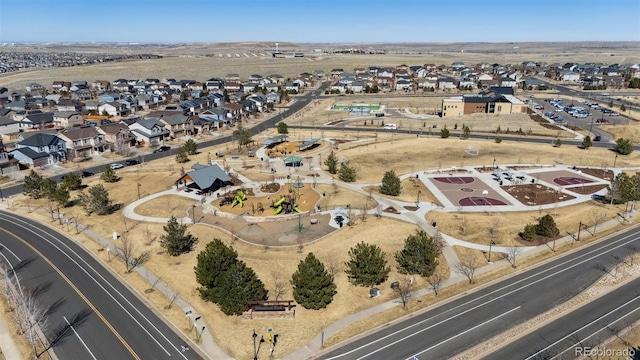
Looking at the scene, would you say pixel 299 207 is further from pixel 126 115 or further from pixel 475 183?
pixel 126 115

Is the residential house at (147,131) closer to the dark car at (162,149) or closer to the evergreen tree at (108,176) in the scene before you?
the dark car at (162,149)

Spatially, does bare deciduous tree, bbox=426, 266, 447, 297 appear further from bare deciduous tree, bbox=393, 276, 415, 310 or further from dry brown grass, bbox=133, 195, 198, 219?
dry brown grass, bbox=133, 195, 198, 219

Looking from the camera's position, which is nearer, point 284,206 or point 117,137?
point 284,206

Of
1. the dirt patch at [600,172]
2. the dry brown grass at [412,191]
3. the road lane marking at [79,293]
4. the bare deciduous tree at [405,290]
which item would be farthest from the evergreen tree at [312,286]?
the dirt patch at [600,172]

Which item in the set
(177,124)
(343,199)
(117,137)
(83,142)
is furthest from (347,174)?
(83,142)

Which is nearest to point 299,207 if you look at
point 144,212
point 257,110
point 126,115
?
point 144,212

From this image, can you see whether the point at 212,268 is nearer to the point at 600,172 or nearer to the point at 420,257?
the point at 420,257
